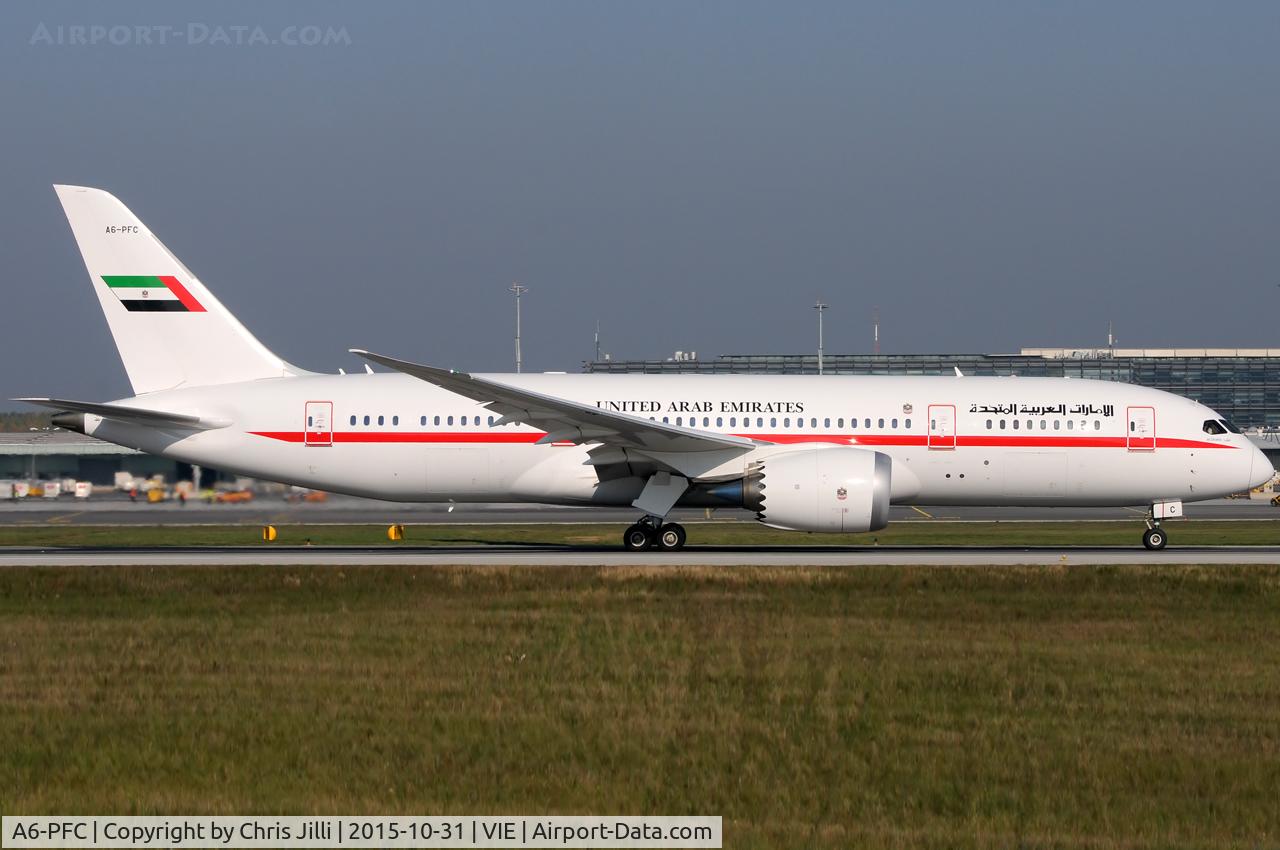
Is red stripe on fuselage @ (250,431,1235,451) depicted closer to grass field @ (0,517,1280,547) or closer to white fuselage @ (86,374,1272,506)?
white fuselage @ (86,374,1272,506)

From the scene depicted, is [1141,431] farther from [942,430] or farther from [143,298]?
[143,298]

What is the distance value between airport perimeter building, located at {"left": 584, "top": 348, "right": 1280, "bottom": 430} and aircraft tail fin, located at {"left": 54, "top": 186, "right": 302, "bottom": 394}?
50.0m

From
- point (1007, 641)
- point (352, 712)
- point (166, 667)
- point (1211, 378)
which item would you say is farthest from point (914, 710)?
point (1211, 378)

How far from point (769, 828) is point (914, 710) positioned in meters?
3.68

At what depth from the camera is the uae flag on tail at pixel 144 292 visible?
2698 cm

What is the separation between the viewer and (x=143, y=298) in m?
27.0

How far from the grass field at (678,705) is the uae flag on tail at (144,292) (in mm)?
8225

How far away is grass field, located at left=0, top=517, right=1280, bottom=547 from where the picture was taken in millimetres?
32062

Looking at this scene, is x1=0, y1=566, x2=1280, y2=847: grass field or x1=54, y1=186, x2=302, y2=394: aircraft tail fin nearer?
x1=0, y1=566, x2=1280, y2=847: grass field

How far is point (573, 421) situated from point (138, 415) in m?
8.53

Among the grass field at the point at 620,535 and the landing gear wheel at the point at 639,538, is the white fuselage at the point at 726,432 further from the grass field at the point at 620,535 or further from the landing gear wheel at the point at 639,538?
the grass field at the point at 620,535
